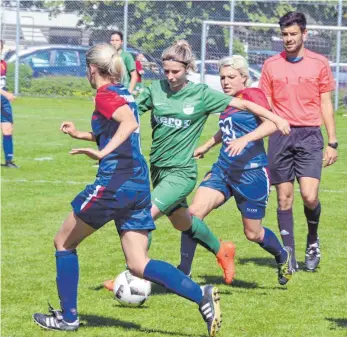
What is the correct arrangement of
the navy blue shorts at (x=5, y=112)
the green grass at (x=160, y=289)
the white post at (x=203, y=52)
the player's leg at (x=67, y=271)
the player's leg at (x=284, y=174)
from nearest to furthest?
the player's leg at (x=67, y=271) < the green grass at (x=160, y=289) < the player's leg at (x=284, y=174) < the navy blue shorts at (x=5, y=112) < the white post at (x=203, y=52)

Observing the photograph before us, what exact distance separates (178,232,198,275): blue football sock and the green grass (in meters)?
0.25

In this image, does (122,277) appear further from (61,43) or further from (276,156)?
(61,43)

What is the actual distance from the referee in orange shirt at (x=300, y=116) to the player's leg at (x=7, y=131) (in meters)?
7.51

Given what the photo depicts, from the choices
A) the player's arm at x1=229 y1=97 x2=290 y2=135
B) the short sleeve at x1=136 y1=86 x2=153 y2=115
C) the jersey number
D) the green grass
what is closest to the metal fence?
the green grass

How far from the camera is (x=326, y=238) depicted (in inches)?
408

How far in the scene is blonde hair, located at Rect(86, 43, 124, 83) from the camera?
6035 millimetres

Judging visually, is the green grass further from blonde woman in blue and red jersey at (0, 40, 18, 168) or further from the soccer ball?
blonde woman in blue and red jersey at (0, 40, 18, 168)

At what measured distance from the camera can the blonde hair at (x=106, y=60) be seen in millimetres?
6035

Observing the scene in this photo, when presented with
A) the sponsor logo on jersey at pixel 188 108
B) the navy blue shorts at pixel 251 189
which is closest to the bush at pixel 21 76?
the navy blue shorts at pixel 251 189

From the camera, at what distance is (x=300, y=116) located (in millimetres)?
Result: 8625

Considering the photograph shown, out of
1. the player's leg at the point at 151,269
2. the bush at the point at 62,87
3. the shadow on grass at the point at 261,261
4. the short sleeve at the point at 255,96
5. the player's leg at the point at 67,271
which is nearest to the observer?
the player's leg at the point at 151,269

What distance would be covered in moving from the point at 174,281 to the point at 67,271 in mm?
719

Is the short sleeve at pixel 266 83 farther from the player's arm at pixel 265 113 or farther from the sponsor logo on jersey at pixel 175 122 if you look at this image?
the player's arm at pixel 265 113

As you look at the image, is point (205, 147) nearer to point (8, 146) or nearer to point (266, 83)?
point (266, 83)
